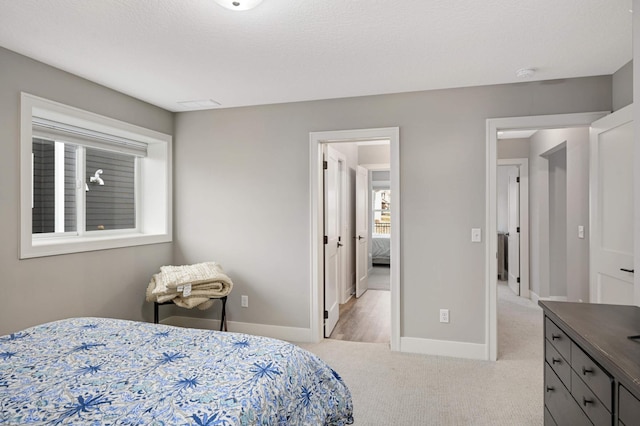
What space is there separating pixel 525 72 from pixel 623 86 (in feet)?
2.21

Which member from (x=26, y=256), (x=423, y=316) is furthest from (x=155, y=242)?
(x=423, y=316)

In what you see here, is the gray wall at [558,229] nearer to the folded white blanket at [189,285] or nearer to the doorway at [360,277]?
the doorway at [360,277]

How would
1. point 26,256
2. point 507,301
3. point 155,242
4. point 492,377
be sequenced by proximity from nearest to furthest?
point 26,256 → point 492,377 → point 155,242 → point 507,301

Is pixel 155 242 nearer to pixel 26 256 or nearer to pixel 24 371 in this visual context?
pixel 26 256

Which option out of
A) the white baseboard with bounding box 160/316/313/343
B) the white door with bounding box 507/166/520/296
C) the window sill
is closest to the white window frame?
the window sill

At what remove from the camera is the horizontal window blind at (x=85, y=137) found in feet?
9.46

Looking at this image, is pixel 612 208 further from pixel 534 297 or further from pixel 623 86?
pixel 534 297

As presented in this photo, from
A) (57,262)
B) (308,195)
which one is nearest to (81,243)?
(57,262)

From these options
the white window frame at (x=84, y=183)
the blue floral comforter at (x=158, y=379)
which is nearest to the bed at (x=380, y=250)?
the white window frame at (x=84, y=183)

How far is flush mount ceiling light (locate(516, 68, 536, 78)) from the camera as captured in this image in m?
2.81

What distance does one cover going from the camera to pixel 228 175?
390 cm

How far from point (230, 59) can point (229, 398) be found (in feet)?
7.25

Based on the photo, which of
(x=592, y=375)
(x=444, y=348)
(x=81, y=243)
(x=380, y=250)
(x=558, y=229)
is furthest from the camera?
(x=380, y=250)

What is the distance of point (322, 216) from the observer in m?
3.75
